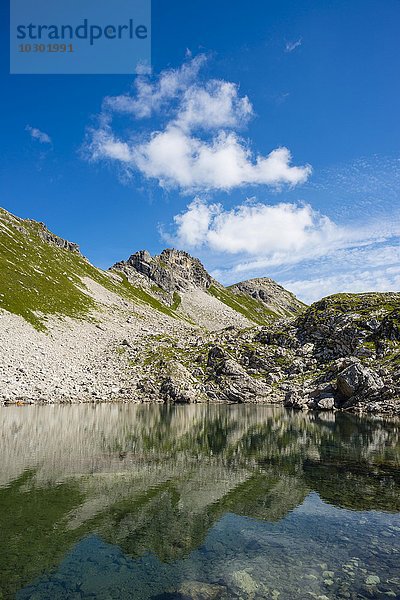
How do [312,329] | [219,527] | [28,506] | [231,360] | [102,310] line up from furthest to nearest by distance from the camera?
[102,310] < [312,329] < [231,360] < [28,506] < [219,527]

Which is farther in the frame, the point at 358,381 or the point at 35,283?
the point at 35,283

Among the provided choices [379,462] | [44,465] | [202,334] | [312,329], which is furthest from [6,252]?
[379,462]

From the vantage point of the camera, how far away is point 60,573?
54.9 ft

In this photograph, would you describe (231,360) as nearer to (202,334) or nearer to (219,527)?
(202,334)

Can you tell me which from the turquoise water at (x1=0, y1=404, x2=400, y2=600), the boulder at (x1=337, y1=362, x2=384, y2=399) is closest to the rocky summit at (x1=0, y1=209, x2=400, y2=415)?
the boulder at (x1=337, y1=362, x2=384, y2=399)

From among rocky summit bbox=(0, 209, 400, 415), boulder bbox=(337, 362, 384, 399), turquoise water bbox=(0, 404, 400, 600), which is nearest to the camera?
turquoise water bbox=(0, 404, 400, 600)

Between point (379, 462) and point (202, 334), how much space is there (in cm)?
10948

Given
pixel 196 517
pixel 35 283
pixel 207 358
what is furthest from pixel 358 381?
pixel 35 283

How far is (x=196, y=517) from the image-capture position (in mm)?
23953

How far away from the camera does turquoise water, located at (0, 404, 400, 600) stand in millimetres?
16141

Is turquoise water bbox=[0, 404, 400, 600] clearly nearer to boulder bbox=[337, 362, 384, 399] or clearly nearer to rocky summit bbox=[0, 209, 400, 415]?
boulder bbox=[337, 362, 384, 399]

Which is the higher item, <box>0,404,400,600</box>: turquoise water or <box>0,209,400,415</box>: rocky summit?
<box>0,209,400,415</box>: rocky summit

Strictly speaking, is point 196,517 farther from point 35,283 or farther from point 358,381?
point 35,283

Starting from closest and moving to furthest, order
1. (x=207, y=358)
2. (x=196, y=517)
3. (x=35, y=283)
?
(x=196, y=517) → (x=207, y=358) → (x=35, y=283)
